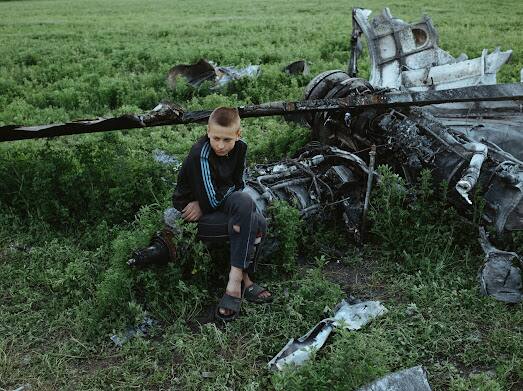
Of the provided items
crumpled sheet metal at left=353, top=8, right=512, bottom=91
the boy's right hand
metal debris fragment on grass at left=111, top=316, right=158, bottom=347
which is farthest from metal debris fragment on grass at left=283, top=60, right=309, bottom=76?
metal debris fragment on grass at left=111, top=316, right=158, bottom=347

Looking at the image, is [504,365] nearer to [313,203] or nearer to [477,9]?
[313,203]

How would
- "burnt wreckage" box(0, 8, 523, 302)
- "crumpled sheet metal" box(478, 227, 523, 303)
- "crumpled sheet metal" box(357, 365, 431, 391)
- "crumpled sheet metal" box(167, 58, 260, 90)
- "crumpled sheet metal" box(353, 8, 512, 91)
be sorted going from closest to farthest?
"crumpled sheet metal" box(357, 365, 431, 391)
"crumpled sheet metal" box(478, 227, 523, 303)
"burnt wreckage" box(0, 8, 523, 302)
"crumpled sheet metal" box(353, 8, 512, 91)
"crumpled sheet metal" box(167, 58, 260, 90)

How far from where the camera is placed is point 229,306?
183 inches

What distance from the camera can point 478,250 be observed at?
18.0 feet

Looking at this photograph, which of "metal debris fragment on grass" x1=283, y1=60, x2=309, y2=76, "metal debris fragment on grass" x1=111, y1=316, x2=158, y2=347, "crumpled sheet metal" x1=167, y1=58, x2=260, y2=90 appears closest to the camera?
"metal debris fragment on grass" x1=111, y1=316, x2=158, y2=347

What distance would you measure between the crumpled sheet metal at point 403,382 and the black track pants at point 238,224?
62.1 inches

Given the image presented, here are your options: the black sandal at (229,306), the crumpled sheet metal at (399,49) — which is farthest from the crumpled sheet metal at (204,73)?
the black sandal at (229,306)

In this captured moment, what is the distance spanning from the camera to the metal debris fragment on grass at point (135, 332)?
4453 mm

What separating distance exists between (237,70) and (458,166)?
25.1 ft

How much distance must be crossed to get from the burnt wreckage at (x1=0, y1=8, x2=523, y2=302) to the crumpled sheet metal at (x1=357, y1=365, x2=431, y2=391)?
4.85 feet

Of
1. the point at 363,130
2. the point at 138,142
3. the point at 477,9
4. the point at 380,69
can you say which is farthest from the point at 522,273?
the point at 477,9

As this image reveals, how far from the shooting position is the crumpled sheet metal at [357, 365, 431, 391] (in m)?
3.57

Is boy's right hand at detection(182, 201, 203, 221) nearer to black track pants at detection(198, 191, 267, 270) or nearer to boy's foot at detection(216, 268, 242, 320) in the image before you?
black track pants at detection(198, 191, 267, 270)

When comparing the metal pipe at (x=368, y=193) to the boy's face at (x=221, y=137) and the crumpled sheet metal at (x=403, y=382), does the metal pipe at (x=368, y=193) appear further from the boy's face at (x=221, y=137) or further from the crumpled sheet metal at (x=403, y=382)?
the crumpled sheet metal at (x=403, y=382)
